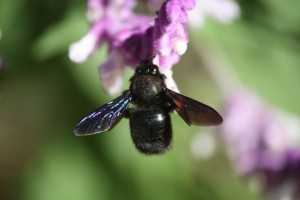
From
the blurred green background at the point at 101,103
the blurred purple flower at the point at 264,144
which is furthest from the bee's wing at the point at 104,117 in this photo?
the blurred green background at the point at 101,103

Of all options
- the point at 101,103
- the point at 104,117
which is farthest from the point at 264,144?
the point at 104,117

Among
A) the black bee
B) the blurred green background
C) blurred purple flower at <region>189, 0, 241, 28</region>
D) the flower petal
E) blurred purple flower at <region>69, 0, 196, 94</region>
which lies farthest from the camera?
the blurred green background

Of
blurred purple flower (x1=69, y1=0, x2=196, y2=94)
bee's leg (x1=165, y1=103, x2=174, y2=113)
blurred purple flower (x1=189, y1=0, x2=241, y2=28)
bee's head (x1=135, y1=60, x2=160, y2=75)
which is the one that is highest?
blurred purple flower (x1=189, y1=0, x2=241, y2=28)

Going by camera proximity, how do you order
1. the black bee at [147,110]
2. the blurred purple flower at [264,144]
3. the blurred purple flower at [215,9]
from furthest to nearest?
1. the blurred purple flower at [264,144]
2. the blurred purple flower at [215,9]
3. the black bee at [147,110]

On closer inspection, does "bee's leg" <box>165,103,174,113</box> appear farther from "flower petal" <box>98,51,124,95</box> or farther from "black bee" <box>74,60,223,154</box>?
"flower petal" <box>98,51,124,95</box>

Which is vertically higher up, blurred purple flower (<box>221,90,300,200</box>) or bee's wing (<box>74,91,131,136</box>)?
blurred purple flower (<box>221,90,300,200</box>)

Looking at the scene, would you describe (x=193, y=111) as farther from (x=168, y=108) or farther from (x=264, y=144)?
(x=264, y=144)

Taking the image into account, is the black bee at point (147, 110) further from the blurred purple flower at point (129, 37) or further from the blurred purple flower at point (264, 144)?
the blurred purple flower at point (264, 144)

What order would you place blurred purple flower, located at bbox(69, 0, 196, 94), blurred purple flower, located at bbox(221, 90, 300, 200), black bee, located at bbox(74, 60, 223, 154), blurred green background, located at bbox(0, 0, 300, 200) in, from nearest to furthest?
1. blurred purple flower, located at bbox(69, 0, 196, 94)
2. black bee, located at bbox(74, 60, 223, 154)
3. blurred purple flower, located at bbox(221, 90, 300, 200)
4. blurred green background, located at bbox(0, 0, 300, 200)

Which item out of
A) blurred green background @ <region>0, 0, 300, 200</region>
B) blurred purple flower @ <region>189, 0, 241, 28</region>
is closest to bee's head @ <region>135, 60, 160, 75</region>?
blurred purple flower @ <region>189, 0, 241, 28</region>
